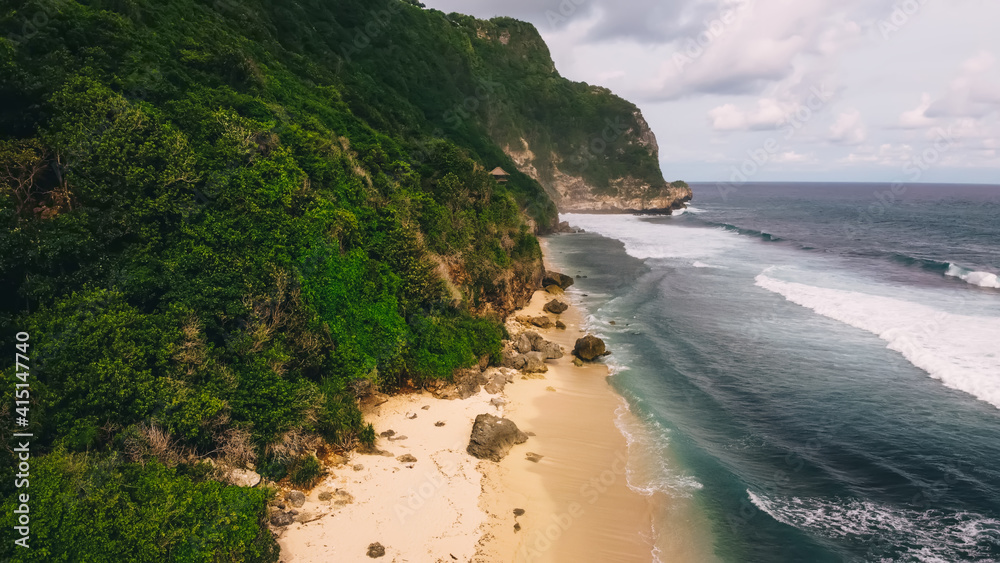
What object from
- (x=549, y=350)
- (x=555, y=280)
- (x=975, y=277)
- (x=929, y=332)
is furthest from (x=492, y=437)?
(x=975, y=277)

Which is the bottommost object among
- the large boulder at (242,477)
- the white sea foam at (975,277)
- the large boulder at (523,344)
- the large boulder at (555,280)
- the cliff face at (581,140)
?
the large boulder at (523,344)

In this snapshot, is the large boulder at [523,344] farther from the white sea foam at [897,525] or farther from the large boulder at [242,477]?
the large boulder at [242,477]

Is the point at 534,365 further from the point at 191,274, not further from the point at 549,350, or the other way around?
the point at 191,274

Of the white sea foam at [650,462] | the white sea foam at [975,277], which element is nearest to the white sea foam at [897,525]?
the white sea foam at [650,462]

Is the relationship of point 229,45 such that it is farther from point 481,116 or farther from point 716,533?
point 481,116

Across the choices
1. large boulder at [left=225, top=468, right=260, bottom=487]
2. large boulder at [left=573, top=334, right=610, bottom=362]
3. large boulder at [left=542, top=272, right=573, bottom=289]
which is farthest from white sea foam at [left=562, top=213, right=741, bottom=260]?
large boulder at [left=225, top=468, right=260, bottom=487]

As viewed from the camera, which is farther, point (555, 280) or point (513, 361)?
point (555, 280)

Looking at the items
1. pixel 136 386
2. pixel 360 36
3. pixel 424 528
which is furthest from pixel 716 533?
pixel 360 36
